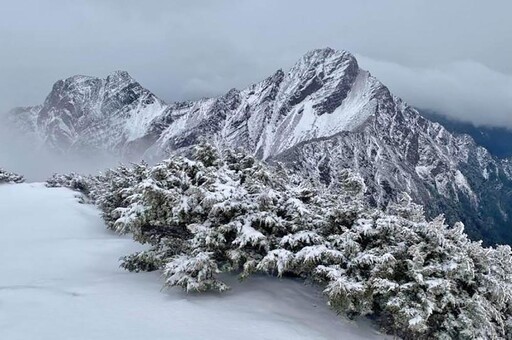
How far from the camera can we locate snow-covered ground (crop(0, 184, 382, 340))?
995 centimetres

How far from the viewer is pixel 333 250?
40.9ft

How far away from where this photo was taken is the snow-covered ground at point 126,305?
995 cm

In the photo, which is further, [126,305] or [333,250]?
[333,250]

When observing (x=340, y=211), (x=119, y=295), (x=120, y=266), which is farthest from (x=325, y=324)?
(x=120, y=266)

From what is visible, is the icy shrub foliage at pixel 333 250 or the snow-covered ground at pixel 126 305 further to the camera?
the icy shrub foliage at pixel 333 250

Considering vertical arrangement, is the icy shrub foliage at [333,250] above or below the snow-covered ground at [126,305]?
above

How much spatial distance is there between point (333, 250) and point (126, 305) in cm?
564

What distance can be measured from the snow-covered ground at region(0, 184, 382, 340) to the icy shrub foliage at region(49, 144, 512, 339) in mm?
594

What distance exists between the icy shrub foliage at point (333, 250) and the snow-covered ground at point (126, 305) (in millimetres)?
594

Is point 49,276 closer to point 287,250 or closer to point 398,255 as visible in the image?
point 287,250

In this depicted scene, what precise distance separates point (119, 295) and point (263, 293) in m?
4.10

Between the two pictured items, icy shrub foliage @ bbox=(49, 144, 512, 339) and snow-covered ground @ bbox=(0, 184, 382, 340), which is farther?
icy shrub foliage @ bbox=(49, 144, 512, 339)

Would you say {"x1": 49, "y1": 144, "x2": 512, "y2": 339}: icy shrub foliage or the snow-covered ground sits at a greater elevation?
{"x1": 49, "y1": 144, "x2": 512, "y2": 339}: icy shrub foliage

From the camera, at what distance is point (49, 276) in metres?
14.2
